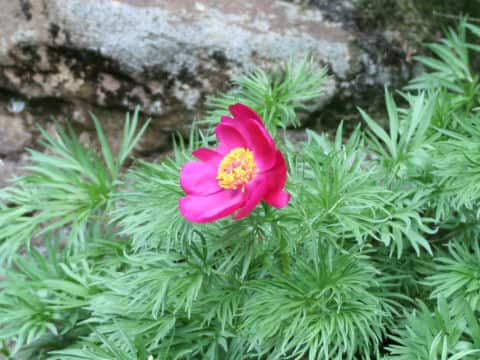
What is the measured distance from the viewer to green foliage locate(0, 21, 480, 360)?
129cm

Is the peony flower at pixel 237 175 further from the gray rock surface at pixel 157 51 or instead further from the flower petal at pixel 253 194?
the gray rock surface at pixel 157 51

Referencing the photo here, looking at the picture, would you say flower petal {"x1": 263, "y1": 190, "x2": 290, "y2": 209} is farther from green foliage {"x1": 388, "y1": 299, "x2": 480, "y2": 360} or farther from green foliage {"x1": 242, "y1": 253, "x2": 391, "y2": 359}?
green foliage {"x1": 388, "y1": 299, "x2": 480, "y2": 360}

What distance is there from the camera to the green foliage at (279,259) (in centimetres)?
129

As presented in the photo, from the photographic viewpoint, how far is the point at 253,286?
1.35 m

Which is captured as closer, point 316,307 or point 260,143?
point 260,143

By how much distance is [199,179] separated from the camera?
47.0 inches

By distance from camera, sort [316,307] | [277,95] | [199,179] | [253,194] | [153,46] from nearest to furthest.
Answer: [253,194] < [199,179] < [316,307] < [277,95] < [153,46]

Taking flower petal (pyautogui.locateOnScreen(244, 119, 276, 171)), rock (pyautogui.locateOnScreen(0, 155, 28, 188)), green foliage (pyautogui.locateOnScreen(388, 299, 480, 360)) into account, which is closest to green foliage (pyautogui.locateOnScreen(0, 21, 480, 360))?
green foliage (pyautogui.locateOnScreen(388, 299, 480, 360))

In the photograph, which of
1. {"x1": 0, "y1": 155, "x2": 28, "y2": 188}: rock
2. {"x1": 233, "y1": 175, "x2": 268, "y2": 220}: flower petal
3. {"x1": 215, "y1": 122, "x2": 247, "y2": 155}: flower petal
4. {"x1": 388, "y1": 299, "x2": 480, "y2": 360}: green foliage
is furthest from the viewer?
Result: {"x1": 0, "y1": 155, "x2": 28, "y2": 188}: rock

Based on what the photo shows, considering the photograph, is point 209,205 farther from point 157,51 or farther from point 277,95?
point 157,51

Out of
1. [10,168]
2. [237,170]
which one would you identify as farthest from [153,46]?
[237,170]

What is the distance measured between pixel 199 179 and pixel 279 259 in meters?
0.32

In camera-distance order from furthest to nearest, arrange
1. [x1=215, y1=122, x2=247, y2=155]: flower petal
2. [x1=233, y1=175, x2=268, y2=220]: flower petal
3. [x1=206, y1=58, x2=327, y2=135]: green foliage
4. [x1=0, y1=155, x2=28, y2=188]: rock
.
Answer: [x1=0, y1=155, x2=28, y2=188]: rock, [x1=206, y1=58, x2=327, y2=135]: green foliage, [x1=215, y1=122, x2=247, y2=155]: flower petal, [x1=233, y1=175, x2=268, y2=220]: flower petal

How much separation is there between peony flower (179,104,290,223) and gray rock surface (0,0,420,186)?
2.57 feet
